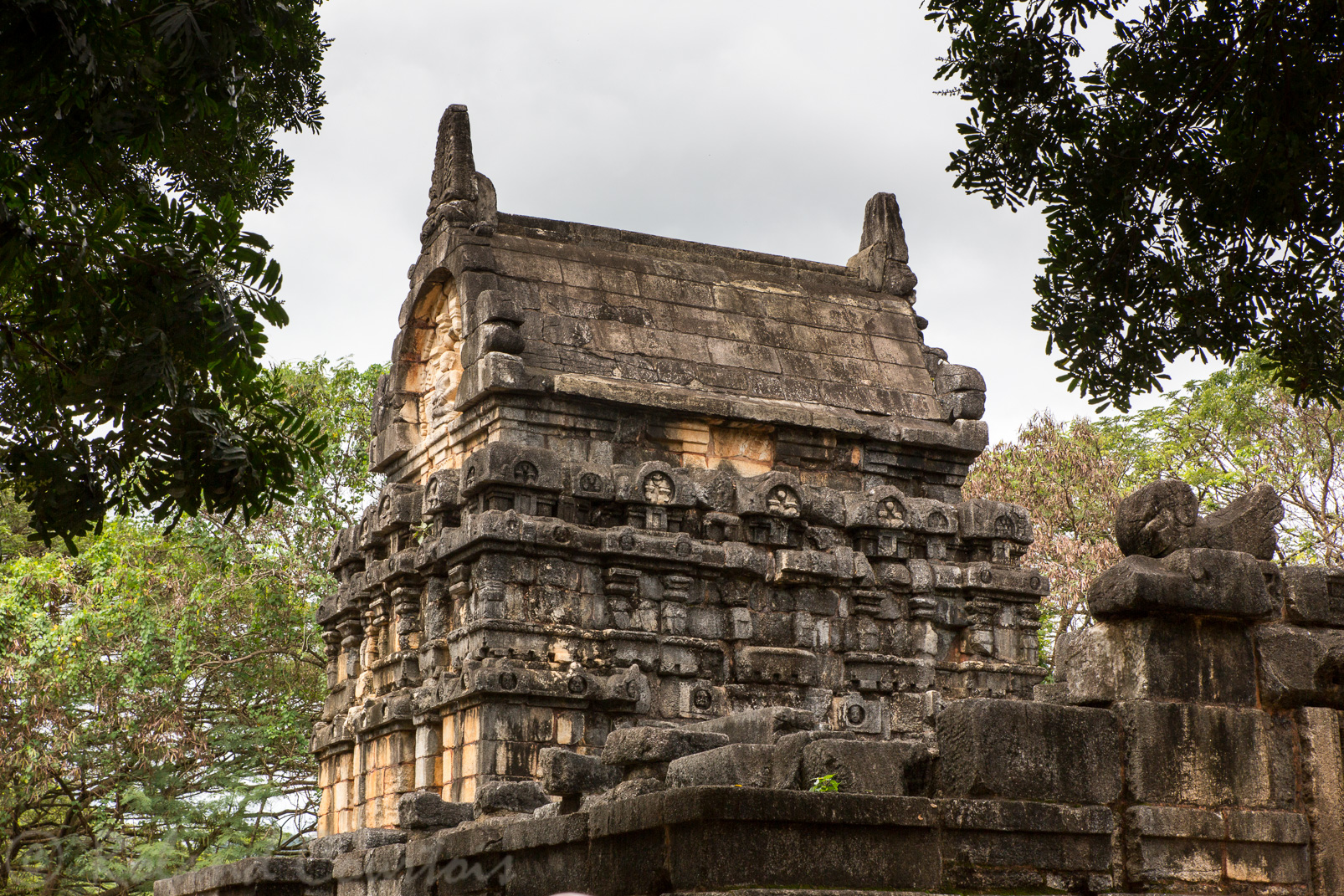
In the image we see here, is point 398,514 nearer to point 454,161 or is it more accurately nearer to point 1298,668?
point 454,161

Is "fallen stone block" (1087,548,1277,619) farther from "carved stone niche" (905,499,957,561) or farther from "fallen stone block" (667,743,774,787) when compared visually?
"carved stone niche" (905,499,957,561)

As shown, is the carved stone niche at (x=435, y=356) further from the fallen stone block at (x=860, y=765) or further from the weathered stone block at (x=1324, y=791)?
the weathered stone block at (x=1324, y=791)

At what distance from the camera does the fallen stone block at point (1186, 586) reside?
22.8ft

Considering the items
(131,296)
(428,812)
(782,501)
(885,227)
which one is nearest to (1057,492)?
(885,227)

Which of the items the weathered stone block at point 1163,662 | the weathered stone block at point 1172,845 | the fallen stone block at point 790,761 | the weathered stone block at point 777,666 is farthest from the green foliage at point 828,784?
the weathered stone block at point 777,666

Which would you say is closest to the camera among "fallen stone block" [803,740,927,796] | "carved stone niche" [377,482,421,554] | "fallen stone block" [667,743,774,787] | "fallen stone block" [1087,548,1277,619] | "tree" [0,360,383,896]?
"fallen stone block" [803,740,927,796]

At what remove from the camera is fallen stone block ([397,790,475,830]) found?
9.52m

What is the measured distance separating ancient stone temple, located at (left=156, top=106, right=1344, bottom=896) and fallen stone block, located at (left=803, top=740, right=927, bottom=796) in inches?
0.6

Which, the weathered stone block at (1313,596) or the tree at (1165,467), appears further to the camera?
the tree at (1165,467)

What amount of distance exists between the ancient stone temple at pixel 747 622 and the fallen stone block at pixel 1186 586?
0.8 inches

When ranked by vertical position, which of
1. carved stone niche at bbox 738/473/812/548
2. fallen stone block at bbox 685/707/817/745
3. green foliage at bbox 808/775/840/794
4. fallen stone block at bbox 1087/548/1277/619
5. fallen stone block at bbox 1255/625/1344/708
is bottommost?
green foliage at bbox 808/775/840/794

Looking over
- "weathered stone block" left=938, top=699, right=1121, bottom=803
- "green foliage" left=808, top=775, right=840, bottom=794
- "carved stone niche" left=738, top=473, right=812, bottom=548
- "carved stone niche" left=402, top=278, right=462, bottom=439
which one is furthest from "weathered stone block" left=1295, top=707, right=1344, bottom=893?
"carved stone niche" left=402, top=278, right=462, bottom=439

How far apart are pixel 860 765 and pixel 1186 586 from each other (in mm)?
1854

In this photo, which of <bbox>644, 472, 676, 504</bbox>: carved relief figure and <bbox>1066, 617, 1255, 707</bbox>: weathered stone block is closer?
<bbox>1066, 617, 1255, 707</bbox>: weathered stone block
